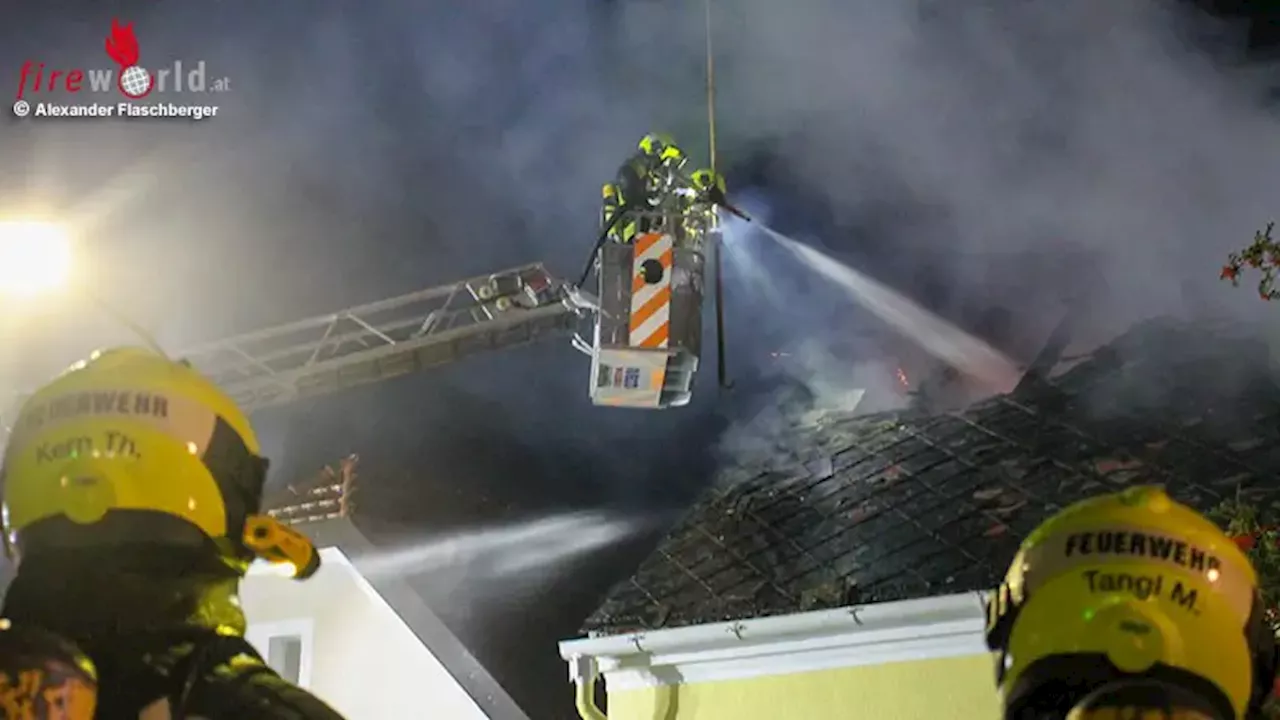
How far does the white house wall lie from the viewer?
6215mm

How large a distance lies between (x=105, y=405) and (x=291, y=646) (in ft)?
13.1

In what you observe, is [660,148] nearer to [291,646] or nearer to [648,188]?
[648,188]

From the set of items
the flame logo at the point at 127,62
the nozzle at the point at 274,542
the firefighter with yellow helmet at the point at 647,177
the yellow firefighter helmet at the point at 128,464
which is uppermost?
the flame logo at the point at 127,62

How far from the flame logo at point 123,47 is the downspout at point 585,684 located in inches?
141

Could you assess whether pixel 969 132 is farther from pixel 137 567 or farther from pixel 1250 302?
pixel 137 567

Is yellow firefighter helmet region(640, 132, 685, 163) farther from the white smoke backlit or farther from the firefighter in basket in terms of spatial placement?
the white smoke backlit

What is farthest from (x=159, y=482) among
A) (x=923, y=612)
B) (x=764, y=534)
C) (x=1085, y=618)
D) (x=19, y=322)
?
(x=19, y=322)

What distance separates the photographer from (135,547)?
8.17 feet

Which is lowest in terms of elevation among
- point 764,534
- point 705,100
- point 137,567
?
point 764,534

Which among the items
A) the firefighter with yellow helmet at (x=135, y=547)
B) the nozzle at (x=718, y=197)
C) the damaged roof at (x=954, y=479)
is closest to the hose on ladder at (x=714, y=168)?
the nozzle at (x=718, y=197)

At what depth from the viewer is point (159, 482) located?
2512 millimetres

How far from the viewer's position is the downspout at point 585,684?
232 inches

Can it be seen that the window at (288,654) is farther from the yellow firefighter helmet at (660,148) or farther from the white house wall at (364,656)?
the yellow firefighter helmet at (660,148)

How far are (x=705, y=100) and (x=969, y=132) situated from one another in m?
1.26
